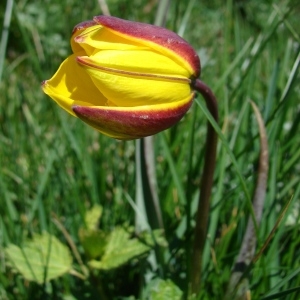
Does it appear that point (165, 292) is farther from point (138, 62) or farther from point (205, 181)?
point (138, 62)

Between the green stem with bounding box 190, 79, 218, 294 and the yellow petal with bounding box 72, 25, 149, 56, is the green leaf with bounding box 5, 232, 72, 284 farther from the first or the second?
the yellow petal with bounding box 72, 25, 149, 56

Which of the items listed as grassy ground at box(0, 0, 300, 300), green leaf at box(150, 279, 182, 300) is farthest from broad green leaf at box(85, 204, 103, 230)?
green leaf at box(150, 279, 182, 300)

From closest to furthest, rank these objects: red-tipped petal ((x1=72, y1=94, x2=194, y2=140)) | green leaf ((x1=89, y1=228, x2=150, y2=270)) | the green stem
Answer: red-tipped petal ((x1=72, y1=94, x2=194, y2=140)) → the green stem → green leaf ((x1=89, y1=228, x2=150, y2=270))

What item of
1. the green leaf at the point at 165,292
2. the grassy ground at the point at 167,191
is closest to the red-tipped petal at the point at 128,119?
the grassy ground at the point at 167,191

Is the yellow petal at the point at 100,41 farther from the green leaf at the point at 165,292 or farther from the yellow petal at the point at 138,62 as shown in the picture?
the green leaf at the point at 165,292

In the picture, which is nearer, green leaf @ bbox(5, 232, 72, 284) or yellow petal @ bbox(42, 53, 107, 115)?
yellow petal @ bbox(42, 53, 107, 115)

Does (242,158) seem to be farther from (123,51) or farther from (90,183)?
(123,51)

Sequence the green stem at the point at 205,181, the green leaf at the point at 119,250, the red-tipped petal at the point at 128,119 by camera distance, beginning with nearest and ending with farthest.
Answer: the red-tipped petal at the point at 128,119 → the green stem at the point at 205,181 → the green leaf at the point at 119,250

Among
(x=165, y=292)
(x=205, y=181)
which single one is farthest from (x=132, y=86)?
(x=165, y=292)
